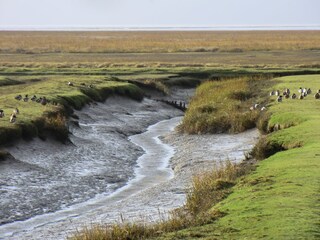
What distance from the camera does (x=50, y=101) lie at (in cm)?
3372

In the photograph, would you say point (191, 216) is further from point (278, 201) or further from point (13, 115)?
point (13, 115)

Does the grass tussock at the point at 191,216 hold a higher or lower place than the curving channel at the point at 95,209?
higher

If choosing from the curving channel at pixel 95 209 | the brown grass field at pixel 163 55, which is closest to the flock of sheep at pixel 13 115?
the curving channel at pixel 95 209

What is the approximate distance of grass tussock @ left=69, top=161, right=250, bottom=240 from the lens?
12883 millimetres

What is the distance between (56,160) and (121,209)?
710 centimetres

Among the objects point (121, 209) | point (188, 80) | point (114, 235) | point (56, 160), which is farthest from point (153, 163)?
point (188, 80)

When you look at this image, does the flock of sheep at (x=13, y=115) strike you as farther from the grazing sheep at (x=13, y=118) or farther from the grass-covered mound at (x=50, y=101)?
the grass-covered mound at (x=50, y=101)

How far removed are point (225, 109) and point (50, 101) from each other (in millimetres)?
7806

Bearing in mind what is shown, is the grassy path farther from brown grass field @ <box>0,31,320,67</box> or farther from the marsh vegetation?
brown grass field @ <box>0,31,320,67</box>

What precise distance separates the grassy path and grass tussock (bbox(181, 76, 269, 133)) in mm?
8175

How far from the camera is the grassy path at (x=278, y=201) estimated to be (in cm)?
1198

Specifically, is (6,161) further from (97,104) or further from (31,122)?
(97,104)

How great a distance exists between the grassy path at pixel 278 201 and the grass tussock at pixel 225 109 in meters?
8.18

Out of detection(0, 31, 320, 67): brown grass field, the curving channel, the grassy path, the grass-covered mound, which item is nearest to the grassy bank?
the grassy path
